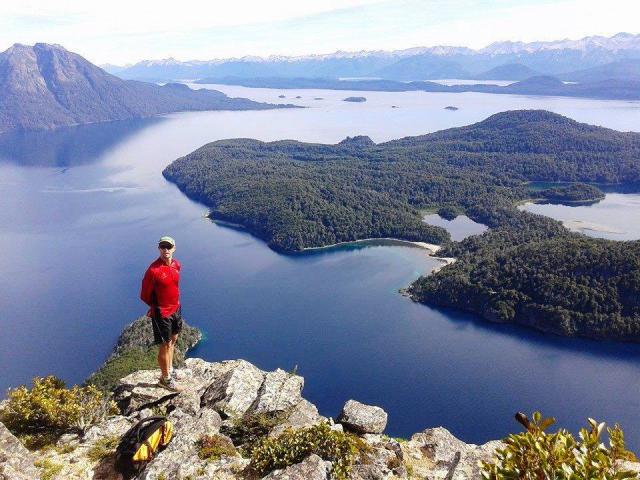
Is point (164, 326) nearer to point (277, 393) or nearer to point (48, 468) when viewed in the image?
point (48, 468)

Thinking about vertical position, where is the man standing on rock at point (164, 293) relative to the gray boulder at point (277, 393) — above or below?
above

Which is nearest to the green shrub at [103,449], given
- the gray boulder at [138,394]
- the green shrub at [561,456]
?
the gray boulder at [138,394]

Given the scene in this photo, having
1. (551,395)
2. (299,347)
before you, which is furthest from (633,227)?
(299,347)

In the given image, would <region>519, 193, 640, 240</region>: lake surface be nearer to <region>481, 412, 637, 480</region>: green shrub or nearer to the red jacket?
the red jacket

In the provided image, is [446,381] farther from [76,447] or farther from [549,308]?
[76,447]

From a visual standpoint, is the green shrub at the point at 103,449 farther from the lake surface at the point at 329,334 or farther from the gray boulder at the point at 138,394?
the lake surface at the point at 329,334

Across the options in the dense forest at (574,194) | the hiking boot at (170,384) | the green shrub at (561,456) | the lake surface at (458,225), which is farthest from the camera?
the dense forest at (574,194)
